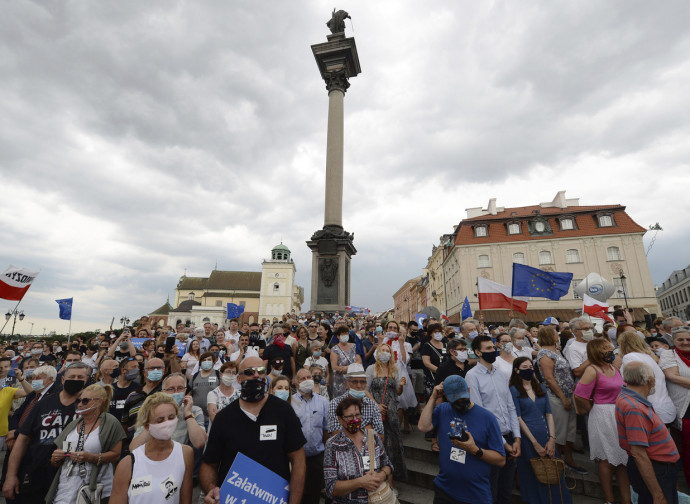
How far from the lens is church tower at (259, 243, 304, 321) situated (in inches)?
3142

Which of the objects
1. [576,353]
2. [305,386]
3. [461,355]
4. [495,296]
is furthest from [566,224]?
[305,386]

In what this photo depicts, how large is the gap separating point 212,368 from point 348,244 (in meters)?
12.9

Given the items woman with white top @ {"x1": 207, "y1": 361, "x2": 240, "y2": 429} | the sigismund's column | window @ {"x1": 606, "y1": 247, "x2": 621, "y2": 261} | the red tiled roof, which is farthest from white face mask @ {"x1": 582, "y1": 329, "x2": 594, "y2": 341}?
window @ {"x1": 606, "y1": 247, "x2": 621, "y2": 261}

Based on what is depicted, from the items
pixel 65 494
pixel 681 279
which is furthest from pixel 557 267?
pixel 681 279

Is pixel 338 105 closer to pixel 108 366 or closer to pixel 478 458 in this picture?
pixel 108 366

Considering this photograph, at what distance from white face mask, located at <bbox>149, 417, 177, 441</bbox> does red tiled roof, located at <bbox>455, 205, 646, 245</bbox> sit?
138ft

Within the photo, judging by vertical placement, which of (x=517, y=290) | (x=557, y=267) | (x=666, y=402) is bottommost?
(x=666, y=402)

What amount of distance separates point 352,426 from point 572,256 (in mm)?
42824

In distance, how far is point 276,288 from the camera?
80562 mm

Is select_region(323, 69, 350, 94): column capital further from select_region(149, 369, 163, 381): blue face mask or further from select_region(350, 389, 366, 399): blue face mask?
select_region(350, 389, 366, 399): blue face mask

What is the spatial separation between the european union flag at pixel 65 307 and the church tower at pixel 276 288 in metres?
62.7

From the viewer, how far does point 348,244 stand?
18.4m

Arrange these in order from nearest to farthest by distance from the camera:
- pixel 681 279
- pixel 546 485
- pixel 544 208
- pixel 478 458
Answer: pixel 478 458 → pixel 546 485 → pixel 544 208 → pixel 681 279

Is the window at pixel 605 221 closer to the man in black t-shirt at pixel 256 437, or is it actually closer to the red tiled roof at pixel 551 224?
the red tiled roof at pixel 551 224
